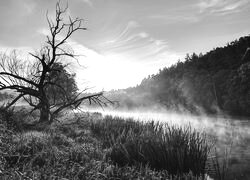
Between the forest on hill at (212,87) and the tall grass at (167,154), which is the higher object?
the forest on hill at (212,87)

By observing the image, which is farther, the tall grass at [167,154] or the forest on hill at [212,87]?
the forest on hill at [212,87]

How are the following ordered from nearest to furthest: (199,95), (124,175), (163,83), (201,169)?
(124,175), (201,169), (199,95), (163,83)

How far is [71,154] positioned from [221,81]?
51.3 metres

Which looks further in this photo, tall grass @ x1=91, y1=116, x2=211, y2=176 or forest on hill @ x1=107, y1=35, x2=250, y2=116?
forest on hill @ x1=107, y1=35, x2=250, y2=116

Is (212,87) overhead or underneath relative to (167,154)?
overhead

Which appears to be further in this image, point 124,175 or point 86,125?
point 86,125

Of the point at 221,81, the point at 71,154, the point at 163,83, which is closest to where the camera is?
the point at 71,154

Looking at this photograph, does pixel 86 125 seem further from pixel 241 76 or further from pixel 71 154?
pixel 241 76

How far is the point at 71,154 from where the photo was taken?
6.35 metres

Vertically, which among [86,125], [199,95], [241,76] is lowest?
[86,125]

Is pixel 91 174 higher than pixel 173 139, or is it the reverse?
pixel 173 139

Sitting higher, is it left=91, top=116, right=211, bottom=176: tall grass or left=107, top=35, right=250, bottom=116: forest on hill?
left=107, top=35, right=250, bottom=116: forest on hill

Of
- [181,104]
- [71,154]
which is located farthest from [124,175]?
[181,104]

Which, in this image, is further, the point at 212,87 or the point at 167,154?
the point at 212,87
